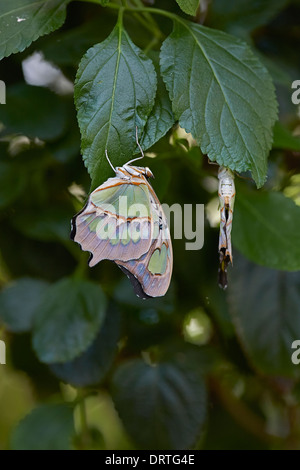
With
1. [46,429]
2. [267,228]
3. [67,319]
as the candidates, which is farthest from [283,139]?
[46,429]

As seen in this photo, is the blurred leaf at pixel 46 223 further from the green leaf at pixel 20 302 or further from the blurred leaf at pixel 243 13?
the blurred leaf at pixel 243 13

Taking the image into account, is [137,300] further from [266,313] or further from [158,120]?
[158,120]

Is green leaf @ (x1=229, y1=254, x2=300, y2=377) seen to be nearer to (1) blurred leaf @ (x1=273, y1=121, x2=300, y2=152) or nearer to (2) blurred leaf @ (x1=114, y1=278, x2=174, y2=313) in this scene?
(2) blurred leaf @ (x1=114, y1=278, x2=174, y2=313)

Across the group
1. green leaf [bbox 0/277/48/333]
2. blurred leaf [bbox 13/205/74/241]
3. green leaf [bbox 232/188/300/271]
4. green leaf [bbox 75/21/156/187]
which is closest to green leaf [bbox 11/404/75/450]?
green leaf [bbox 0/277/48/333]

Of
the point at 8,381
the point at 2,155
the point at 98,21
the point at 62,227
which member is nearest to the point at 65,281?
the point at 62,227
